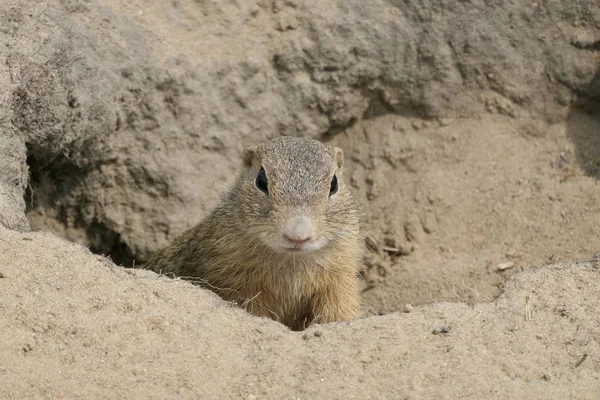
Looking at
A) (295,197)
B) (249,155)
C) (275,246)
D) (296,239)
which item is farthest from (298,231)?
(249,155)

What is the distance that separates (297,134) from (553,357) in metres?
4.85

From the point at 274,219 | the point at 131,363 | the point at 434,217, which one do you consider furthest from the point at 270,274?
the point at 434,217

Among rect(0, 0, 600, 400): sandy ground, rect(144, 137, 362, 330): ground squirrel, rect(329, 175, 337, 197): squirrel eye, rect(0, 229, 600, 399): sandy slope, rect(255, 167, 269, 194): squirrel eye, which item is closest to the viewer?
rect(0, 229, 600, 399): sandy slope

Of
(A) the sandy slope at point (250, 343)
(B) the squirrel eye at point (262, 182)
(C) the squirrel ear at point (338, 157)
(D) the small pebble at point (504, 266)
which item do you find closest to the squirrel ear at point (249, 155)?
(B) the squirrel eye at point (262, 182)

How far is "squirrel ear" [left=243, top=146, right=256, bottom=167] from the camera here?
7.01 metres

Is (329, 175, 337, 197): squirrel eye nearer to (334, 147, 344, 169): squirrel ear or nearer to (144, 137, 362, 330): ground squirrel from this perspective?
(144, 137, 362, 330): ground squirrel

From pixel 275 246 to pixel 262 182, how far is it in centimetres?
70

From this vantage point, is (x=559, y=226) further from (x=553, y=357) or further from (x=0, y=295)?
(x=0, y=295)

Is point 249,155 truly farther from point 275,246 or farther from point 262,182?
point 275,246

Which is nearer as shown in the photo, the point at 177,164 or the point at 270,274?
the point at 270,274

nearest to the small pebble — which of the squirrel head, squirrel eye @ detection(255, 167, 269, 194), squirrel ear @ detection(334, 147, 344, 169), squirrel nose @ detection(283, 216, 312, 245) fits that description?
the squirrel head

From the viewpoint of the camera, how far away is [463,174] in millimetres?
9406

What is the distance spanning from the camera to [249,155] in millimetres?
7059

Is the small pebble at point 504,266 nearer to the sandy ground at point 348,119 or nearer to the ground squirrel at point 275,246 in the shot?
the sandy ground at point 348,119
